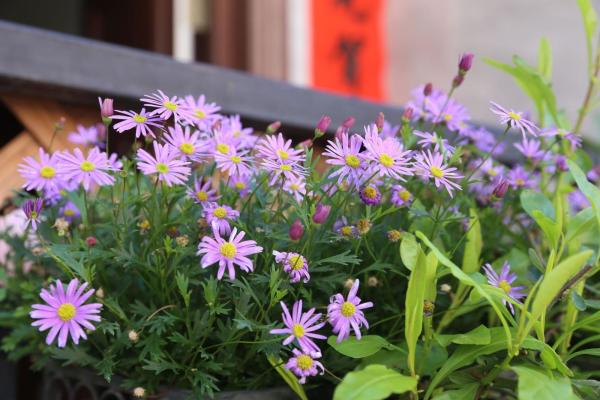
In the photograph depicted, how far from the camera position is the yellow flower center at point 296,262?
0.59 m

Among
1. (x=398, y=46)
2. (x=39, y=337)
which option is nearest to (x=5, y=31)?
(x=39, y=337)

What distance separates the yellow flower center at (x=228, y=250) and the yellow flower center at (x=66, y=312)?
13 centimetres

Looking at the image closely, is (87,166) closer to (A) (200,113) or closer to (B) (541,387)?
(A) (200,113)

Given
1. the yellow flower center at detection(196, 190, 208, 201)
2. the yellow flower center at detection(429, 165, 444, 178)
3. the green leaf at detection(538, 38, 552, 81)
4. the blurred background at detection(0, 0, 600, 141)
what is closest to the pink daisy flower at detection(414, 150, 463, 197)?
the yellow flower center at detection(429, 165, 444, 178)

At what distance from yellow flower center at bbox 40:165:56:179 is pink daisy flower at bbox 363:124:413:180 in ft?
1.12

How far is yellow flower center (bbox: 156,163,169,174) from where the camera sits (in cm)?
61

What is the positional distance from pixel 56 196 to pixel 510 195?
1.80ft

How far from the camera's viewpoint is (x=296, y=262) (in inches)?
23.3

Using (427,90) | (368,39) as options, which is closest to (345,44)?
(368,39)

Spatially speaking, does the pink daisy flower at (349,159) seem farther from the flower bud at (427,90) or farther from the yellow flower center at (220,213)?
the flower bud at (427,90)

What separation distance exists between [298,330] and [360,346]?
73 mm

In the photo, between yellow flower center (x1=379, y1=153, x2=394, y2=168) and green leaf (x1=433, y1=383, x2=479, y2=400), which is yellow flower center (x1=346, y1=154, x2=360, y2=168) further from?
green leaf (x1=433, y1=383, x2=479, y2=400)

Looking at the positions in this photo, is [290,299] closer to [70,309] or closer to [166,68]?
[70,309]

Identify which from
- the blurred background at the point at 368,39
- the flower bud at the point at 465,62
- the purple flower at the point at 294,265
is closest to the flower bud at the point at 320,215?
the purple flower at the point at 294,265
